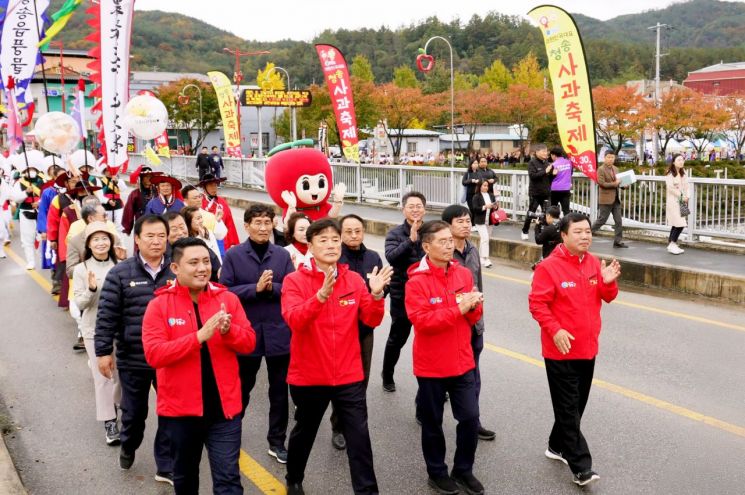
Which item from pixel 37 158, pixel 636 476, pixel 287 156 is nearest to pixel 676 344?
pixel 636 476

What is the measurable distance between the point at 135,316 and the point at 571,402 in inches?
109

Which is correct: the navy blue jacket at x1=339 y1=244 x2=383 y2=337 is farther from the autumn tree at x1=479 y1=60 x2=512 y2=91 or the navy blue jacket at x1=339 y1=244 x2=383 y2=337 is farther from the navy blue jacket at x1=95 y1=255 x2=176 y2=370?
the autumn tree at x1=479 y1=60 x2=512 y2=91

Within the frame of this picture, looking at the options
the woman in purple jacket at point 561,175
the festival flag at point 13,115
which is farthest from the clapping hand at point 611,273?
the festival flag at point 13,115

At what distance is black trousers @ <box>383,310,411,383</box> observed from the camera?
20.2 feet

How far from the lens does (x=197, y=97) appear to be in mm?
58062

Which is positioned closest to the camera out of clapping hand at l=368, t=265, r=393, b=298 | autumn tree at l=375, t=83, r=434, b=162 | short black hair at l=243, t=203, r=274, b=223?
clapping hand at l=368, t=265, r=393, b=298

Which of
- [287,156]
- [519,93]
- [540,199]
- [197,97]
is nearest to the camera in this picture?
[287,156]

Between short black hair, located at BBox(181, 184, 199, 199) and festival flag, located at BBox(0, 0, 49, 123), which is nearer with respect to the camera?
short black hair, located at BBox(181, 184, 199, 199)

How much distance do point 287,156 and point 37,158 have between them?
10.7 metres

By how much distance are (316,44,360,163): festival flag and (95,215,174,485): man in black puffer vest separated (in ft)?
53.9

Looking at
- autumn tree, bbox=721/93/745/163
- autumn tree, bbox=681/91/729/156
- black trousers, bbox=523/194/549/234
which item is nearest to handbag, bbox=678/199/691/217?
black trousers, bbox=523/194/549/234

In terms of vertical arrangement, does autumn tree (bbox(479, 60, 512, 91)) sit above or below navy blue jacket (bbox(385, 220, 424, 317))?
above

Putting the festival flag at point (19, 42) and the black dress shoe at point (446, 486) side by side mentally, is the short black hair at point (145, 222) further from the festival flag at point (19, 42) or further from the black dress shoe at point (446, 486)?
the festival flag at point (19, 42)

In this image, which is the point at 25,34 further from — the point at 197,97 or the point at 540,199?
the point at 197,97
